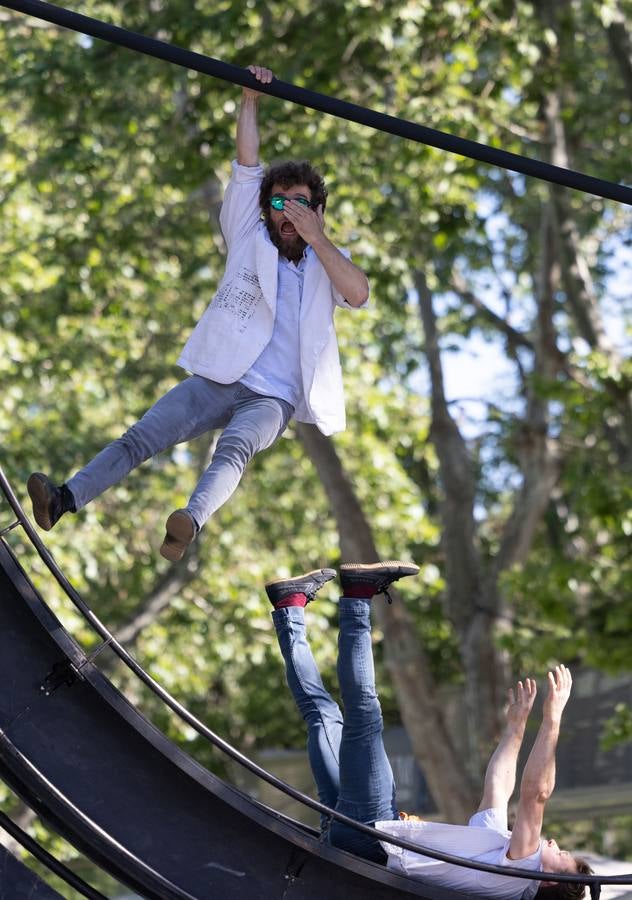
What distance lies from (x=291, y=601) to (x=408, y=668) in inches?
233

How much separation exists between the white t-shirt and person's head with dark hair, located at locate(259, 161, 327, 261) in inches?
62.3

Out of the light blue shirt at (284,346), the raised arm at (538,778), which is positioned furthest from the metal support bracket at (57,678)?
the raised arm at (538,778)

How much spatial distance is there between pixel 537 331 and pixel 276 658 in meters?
4.01

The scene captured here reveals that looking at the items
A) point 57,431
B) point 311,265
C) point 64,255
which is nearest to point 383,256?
point 64,255

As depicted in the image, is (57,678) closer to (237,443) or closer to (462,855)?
(237,443)

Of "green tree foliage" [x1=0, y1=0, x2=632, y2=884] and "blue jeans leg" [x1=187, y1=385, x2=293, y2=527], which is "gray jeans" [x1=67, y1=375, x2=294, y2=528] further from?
"green tree foliage" [x1=0, y1=0, x2=632, y2=884]

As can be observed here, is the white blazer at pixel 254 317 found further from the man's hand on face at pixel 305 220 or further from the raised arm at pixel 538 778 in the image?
the raised arm at pixel 538 778

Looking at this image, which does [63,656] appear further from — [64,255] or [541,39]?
[64,255]

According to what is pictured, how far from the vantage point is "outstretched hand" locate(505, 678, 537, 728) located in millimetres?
3779

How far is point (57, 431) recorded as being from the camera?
39.2 ft

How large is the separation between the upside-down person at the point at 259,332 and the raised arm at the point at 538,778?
95 cm

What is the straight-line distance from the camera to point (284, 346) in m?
3.82

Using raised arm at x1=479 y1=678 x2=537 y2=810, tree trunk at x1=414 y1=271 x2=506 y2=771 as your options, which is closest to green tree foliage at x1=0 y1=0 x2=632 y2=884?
tree trunk at x1=414 y1=271 x2=506 y2=771

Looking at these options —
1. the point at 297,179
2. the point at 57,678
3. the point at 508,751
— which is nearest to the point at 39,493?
the point at 57,678
